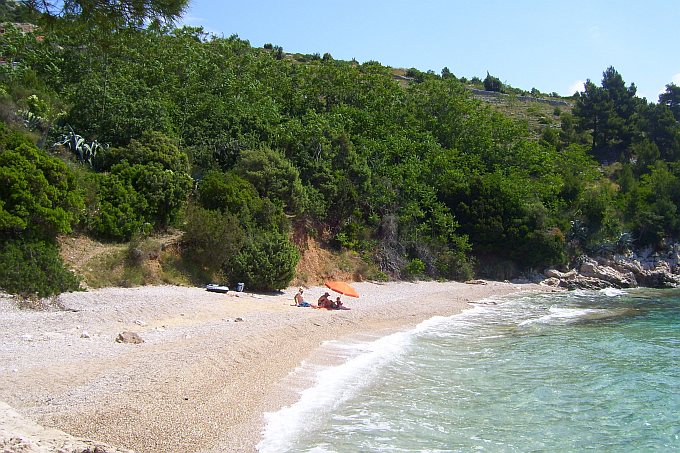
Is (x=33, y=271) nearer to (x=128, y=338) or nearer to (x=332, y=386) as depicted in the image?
(x=128, y=338)

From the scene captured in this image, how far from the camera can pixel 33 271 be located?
1387 centimetres

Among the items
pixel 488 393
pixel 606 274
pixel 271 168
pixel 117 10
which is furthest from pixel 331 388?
pixel 606 274

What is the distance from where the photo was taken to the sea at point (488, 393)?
27.4 ft

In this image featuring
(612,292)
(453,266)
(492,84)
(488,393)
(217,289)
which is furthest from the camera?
(492,84)

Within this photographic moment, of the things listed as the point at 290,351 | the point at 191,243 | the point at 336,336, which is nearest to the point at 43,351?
the point at 290,351

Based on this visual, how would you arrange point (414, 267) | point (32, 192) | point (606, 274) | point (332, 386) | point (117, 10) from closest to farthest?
1. point (117, 10)
2. point (332, 386)
3. point (32, 192)
4. point (414, 267)
5. point (606, 274)

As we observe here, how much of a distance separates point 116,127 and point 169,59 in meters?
12.0

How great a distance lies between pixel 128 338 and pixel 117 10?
6.56 metres

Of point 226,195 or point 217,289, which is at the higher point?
point 226,195

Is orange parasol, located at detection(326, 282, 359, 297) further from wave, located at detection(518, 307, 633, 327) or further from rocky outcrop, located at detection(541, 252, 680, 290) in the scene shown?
rocky outcrop, located at detection(541, 252, 680, 290)

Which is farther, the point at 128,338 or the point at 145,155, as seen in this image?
the point at 145,155

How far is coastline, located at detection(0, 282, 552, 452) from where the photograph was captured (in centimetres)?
729

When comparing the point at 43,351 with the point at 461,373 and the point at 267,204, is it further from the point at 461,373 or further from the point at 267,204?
the point at 267,204

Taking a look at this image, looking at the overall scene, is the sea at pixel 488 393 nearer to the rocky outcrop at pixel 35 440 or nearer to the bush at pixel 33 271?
the rocky outcrop at pixel 35 440
